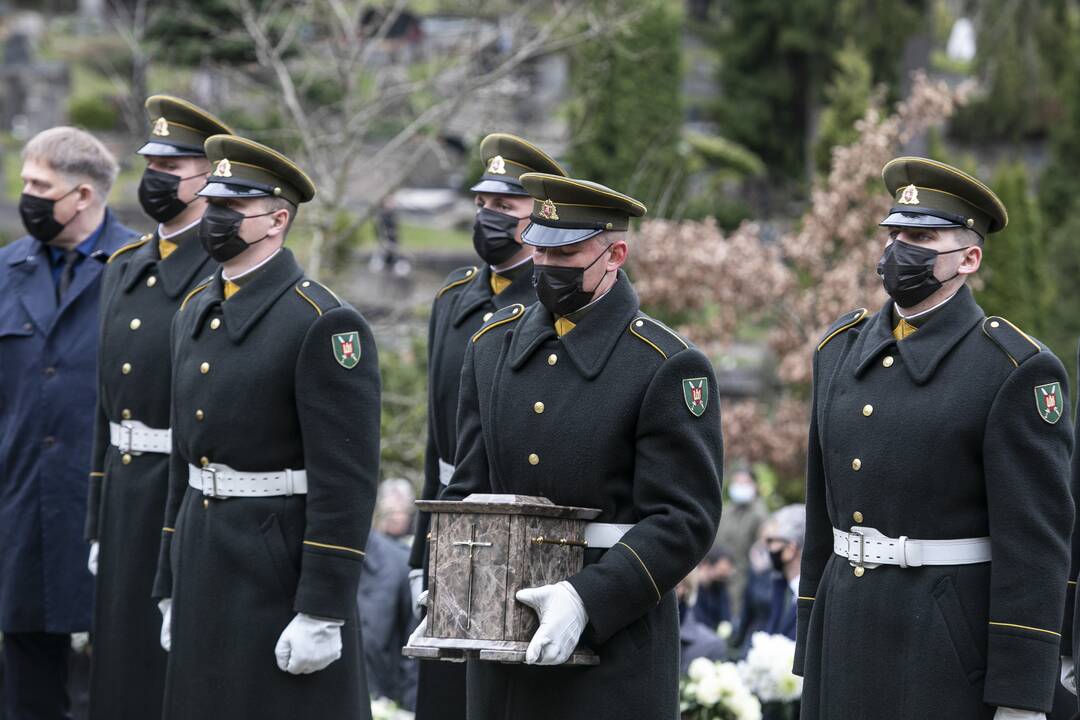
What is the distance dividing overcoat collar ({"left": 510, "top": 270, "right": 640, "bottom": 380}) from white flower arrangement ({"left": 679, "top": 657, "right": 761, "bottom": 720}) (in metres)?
2.50

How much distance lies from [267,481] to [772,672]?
2.65 meters

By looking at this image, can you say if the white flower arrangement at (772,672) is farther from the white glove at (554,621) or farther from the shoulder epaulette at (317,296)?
the white glove at (554,621)

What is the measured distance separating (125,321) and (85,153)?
3.15 ft

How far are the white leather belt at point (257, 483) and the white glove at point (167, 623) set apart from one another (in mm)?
473

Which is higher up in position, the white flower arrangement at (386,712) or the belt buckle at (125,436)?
the belt buckle at (125,436)

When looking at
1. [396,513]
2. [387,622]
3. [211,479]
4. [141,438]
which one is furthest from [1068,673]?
[396,513]

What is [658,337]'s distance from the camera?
4.65 metres

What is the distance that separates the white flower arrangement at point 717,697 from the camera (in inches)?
271

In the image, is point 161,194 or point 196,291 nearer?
point 196,291

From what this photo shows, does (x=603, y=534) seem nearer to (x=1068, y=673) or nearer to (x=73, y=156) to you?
(x=1068, y=673)

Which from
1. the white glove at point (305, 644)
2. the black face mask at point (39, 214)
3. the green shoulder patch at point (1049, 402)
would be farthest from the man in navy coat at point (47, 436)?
the green shoulder patch at point (1049, 402)

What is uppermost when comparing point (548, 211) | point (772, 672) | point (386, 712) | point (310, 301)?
point (548, 211)

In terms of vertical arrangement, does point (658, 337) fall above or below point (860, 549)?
above

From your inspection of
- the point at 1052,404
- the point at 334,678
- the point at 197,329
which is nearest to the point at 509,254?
the point at 197,329
